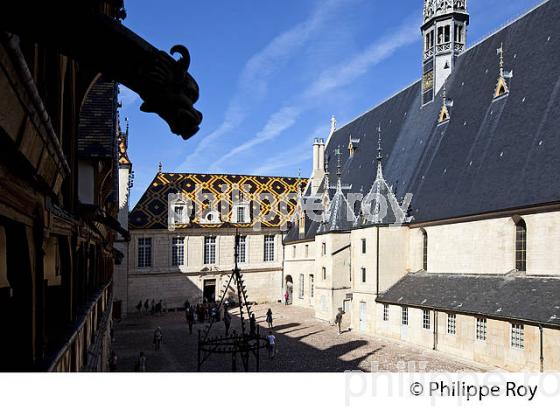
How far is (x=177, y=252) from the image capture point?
43062 mm

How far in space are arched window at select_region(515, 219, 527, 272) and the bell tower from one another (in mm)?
14238

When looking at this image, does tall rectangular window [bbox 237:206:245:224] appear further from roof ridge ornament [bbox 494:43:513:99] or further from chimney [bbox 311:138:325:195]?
roof ridge ornament [bbox 494:43:513:99]

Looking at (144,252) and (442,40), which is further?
(144,252)

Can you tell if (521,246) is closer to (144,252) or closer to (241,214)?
(241,214)

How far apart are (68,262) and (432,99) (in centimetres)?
2978

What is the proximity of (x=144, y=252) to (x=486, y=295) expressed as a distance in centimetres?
2866

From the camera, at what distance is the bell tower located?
32875 mm

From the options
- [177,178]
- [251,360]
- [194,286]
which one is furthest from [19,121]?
[177,178]

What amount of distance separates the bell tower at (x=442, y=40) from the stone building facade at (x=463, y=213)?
0.27 feet

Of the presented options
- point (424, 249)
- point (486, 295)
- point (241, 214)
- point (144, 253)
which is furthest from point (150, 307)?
point (486, 295)

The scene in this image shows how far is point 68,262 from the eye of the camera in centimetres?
683

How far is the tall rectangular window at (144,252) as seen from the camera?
41.7m

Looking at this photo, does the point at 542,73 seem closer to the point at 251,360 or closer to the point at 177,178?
the point at 251,360

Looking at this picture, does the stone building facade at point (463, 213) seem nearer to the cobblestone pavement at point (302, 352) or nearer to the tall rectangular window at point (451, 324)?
the tall rectangular window at point (451, 324)
